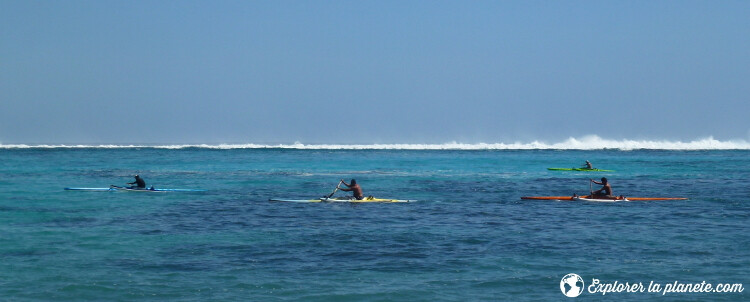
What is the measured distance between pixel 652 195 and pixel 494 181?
43.6 feet

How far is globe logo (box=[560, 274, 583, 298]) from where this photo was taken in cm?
1543

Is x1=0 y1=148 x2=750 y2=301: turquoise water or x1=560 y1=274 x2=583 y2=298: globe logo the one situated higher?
x1=0 y1=148 x2=750 y2=301: turquoise water

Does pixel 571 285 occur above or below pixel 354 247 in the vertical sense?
below

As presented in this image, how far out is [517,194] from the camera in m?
39.3

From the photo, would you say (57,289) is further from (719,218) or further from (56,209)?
(719,218)

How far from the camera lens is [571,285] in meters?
16.0

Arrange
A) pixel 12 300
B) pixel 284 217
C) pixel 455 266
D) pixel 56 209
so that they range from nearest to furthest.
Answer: pixel 12 300 → pixel 455 266 → pixel 284 217 → pixel 56 209

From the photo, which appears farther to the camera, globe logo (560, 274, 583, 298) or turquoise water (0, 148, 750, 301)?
turquoise water (0, 148, 750, 301)

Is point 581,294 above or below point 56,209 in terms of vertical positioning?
below

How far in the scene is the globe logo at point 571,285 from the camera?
15.4 m

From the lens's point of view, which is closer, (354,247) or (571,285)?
(571,285)

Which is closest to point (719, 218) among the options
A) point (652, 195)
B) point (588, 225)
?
point (588, 225)

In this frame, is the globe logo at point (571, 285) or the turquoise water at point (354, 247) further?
the turquoise water at point (354, 247)

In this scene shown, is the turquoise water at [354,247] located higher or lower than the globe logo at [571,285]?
higher
